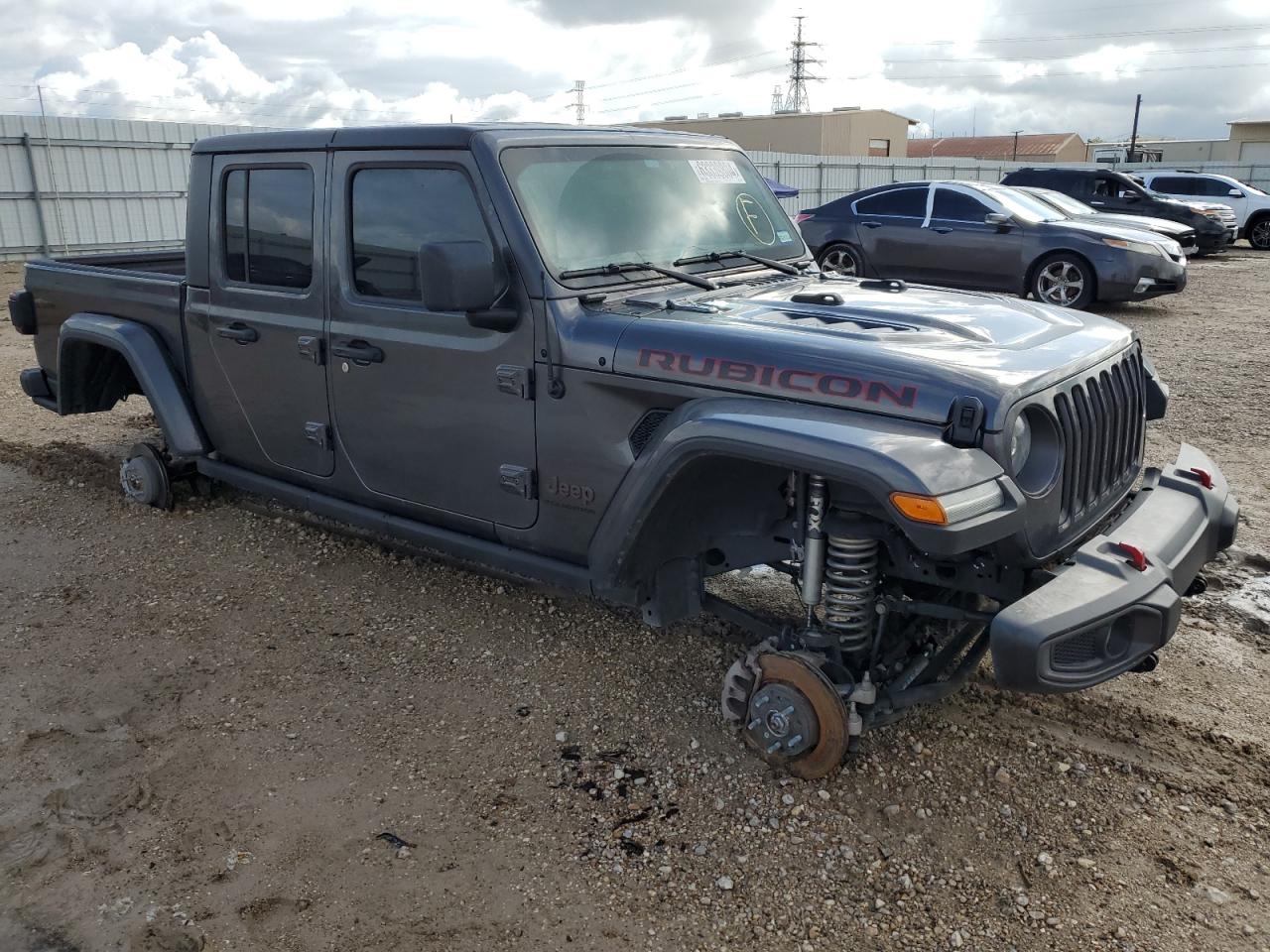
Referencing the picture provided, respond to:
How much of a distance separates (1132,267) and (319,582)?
32.8 ft

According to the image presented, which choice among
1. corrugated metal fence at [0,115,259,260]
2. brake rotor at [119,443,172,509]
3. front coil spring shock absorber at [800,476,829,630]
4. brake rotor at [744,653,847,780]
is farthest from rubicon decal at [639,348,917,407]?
corrugated metal fence at [0,115,259,260]

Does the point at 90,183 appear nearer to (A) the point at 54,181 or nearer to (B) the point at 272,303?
(A) the point at 54,181

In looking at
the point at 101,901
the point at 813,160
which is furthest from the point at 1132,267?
the point at 813,160

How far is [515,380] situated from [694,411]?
0.78 m

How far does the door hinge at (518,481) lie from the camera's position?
12.3 feet

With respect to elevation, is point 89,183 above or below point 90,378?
above

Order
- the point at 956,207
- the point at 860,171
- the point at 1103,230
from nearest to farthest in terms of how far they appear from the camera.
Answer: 1. the point at 1103,230
2. the point at 956,207
3. the point at 860,171

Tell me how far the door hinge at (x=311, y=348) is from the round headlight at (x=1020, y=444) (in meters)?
2.74

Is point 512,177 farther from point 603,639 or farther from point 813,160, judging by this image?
point 813,160

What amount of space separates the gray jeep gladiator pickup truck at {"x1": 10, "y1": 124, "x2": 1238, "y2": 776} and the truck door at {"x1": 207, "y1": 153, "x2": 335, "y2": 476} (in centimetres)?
1

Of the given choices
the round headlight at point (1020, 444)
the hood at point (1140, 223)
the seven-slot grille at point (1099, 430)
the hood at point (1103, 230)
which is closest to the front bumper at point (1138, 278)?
the hood at point (1103, 230)

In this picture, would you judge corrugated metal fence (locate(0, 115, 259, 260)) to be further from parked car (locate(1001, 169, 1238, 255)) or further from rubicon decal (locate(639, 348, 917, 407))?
rubicon decal (locate(639, 348, 917, 407))

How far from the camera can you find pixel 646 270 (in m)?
3.85

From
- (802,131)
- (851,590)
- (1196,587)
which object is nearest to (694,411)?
(851,590)
